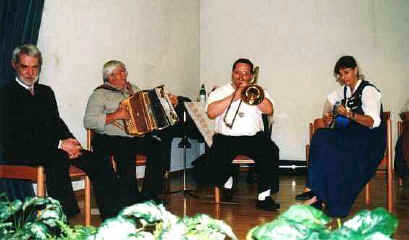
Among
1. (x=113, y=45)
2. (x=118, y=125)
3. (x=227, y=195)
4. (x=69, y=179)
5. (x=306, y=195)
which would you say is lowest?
(x=227, y=195)

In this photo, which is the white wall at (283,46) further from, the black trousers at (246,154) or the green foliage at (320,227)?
the green foliage at (320,227)

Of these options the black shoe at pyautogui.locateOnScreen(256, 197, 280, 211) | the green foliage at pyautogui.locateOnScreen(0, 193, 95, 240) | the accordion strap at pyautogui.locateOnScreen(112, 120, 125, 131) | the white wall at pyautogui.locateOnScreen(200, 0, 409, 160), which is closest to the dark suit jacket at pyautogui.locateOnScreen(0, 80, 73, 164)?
the accordion strap at pyautogui.locateOnScreen(112, 120, 125, 131)

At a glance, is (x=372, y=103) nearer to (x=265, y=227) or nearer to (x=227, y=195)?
(x=227, y=195)

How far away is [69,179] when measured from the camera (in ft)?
8.90

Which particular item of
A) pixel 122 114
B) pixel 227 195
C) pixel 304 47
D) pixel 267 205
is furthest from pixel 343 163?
pixel 304 47

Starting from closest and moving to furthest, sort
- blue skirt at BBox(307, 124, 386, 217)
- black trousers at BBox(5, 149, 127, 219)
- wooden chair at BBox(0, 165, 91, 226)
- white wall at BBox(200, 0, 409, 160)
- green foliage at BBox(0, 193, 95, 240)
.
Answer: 1. green foliage at BBox(0, 193, 95, 240)
2. wooden chair at BBox(0, 165, 91, 226)
3. black trousers at BBox(5, 149, 127, 219)
4. blue skirt at BBox(307, 124, 386, 217)
5. white wall at BBox(200, 0, 409, 160)

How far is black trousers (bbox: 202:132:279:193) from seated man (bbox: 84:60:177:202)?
400mm

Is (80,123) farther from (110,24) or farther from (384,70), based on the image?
(384,70)

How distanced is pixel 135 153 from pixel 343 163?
1.47 metres

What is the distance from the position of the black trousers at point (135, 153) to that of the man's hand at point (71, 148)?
1.81ft

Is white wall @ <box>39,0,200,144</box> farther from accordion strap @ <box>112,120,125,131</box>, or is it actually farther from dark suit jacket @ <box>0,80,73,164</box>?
dark suit jacket @ <box>0,80,73,164</box>

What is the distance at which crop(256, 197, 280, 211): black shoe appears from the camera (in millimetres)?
3566

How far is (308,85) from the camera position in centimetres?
620

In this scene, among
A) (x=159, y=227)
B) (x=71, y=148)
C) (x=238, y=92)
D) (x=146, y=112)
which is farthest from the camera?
(x=238, y=92)
